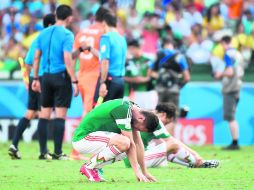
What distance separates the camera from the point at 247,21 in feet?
76.3

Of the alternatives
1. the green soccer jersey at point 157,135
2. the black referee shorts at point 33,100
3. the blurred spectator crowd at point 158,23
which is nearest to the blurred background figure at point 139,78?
the blurred spectator crowd at point 158,23

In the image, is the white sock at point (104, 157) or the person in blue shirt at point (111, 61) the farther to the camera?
the person in blue shirt at point (111, 61)

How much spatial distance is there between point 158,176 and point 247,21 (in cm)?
1195

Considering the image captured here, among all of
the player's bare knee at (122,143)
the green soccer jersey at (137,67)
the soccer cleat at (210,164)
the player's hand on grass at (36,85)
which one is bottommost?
the soccer cleat at (210,164)

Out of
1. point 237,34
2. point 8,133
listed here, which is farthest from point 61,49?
point 237,34

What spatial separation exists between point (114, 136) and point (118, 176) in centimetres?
127

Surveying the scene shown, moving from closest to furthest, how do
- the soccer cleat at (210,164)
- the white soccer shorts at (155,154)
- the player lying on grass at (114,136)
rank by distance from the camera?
the player lying on grass at (114,136), the white soccer shorts at (155,154), the soccer cleat at (210,164)

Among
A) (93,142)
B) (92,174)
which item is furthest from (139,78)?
(92,174)

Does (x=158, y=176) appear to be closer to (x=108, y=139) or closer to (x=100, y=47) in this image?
(x=108, y=139)

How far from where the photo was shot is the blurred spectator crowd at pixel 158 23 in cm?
2239

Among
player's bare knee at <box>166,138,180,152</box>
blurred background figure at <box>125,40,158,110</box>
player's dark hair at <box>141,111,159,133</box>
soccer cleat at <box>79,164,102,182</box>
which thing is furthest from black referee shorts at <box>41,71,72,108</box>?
blurred background figure at <box>125,40,158,110</box>

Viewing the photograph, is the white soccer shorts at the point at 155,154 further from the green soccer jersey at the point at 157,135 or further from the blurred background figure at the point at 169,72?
the blurred background figure at the point at 169,72

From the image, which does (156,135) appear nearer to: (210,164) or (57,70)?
(210,164)

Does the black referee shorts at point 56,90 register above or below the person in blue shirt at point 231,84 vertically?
above
